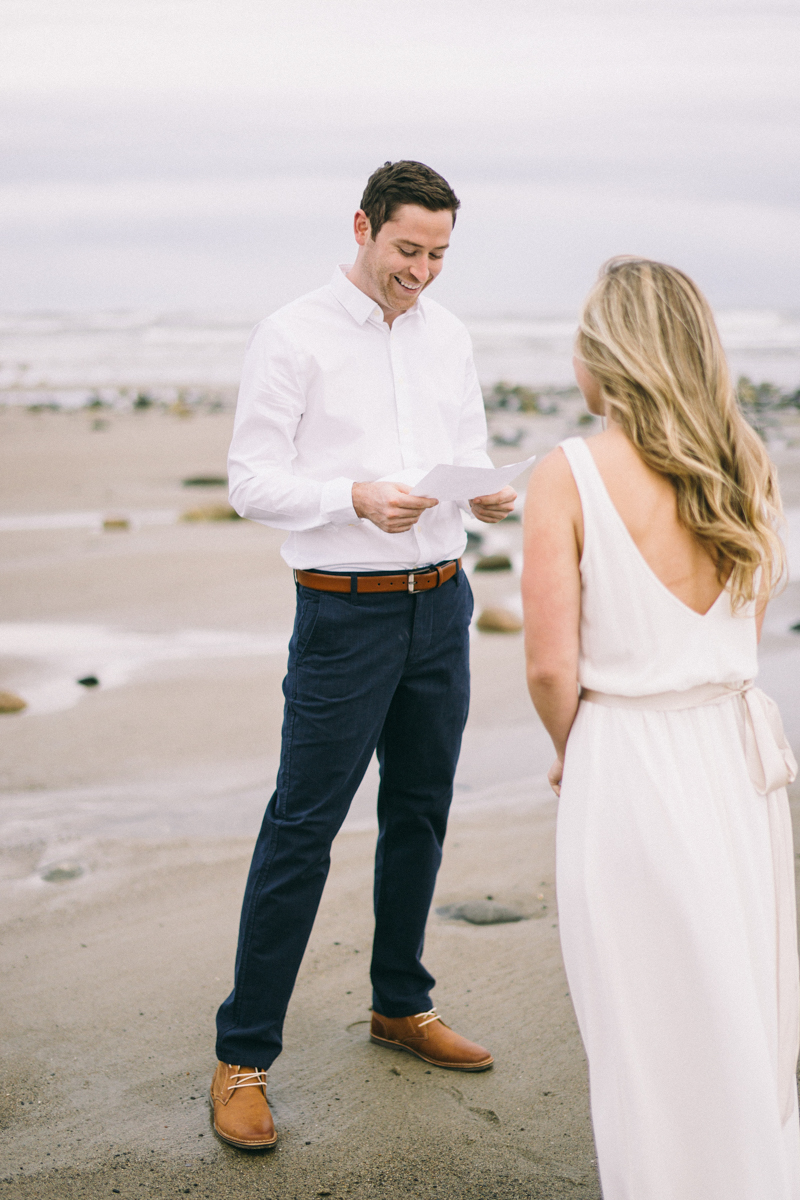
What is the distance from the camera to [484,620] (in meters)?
7.67

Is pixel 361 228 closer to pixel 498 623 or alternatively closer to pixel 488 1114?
pixel 488 1114

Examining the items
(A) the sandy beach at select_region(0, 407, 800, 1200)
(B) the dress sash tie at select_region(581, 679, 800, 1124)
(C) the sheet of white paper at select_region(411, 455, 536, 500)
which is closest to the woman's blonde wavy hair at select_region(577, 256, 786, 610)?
(B) the dress sash tie at select_region(581, 679, 800, 1124)

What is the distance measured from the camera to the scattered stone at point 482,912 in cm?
406

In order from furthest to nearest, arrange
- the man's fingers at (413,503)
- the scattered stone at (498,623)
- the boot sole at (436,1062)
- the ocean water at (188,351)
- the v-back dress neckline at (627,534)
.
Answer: the ocean water at (188,351) → the scattered stone at (498,623) → the boot sole at (436,1062) → the man's fingers at (413,503) → the v-back dress neckline at (627,534)

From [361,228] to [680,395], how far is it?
4.23ft

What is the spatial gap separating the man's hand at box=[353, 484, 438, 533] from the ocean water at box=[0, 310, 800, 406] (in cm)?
2371

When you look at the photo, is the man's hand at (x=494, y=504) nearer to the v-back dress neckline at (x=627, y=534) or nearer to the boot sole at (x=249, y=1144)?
the v-back dress neckline at (x=627, y=534)

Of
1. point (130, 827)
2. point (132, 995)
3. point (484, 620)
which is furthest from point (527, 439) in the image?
point (132, 995)

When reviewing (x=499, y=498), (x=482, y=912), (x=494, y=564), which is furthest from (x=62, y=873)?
(x=494, y=564)

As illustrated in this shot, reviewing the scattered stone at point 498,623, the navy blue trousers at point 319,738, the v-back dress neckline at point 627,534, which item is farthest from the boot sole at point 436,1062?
the scattered stone at point 498,623

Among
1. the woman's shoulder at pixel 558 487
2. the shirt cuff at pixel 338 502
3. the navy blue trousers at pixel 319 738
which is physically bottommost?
the navy blue trousers at pixel 319 738

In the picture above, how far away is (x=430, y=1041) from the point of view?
3.26 metres

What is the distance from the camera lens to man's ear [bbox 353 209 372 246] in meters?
3.03

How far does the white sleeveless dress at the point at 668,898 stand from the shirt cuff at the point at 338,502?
80 centimetres
